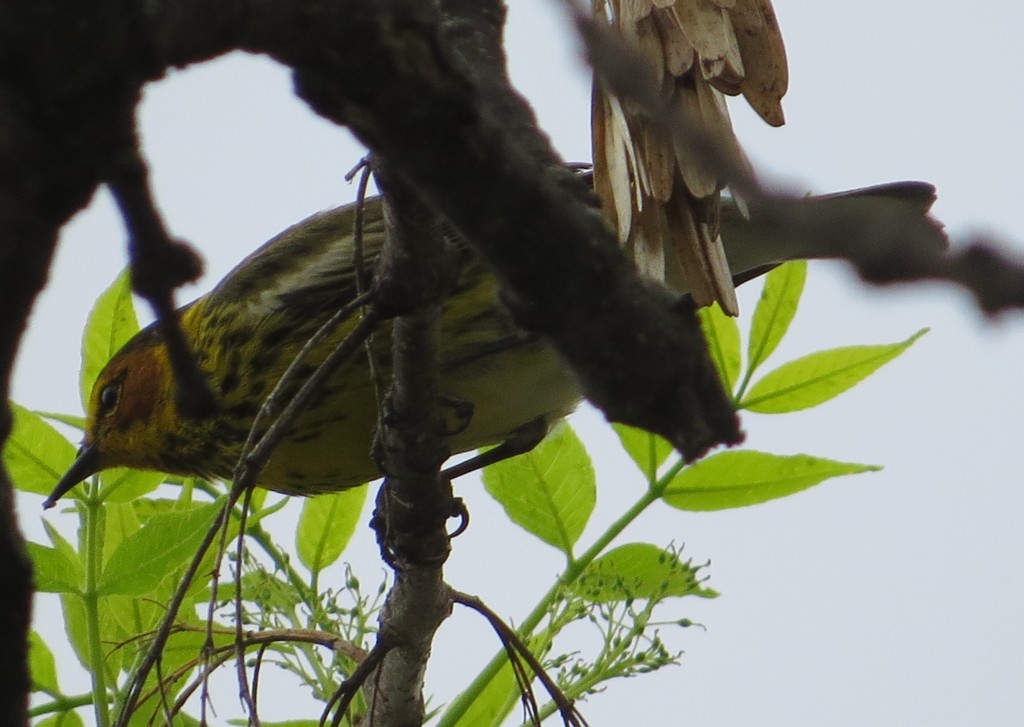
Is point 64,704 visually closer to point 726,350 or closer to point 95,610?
point 95,610

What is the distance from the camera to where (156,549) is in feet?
6.46

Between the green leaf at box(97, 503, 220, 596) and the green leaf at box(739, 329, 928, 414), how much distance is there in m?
1.09

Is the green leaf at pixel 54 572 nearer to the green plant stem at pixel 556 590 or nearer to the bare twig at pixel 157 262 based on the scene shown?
the green plant stem at pixel 556 590

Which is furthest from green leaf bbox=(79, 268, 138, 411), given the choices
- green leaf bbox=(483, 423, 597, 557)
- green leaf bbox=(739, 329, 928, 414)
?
green leaf bbox=(739, 329, 928, 414)

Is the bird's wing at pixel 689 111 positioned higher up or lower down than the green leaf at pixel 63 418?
lower down

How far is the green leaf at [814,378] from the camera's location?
2.45 m

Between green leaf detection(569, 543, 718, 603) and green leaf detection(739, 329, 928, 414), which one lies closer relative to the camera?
green leaf detection(569, 543, 718, 603)

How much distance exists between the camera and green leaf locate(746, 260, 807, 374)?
2508mm

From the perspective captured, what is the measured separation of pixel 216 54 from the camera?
0.77m

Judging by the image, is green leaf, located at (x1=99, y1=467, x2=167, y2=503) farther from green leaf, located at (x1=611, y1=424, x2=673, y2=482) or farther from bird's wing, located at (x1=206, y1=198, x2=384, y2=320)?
green leaf, located at (x1=611, y1=424, x2=673, y2=482)

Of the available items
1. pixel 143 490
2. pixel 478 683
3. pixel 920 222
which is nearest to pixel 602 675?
pixel 478 683

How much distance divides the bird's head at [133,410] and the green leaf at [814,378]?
144cm

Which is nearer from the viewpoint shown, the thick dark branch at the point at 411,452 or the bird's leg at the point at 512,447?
the thick dark branch at the point at 411,452

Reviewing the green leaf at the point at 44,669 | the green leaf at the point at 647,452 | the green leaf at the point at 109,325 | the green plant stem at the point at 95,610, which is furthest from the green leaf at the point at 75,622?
the green leaf at the point at 647,452
